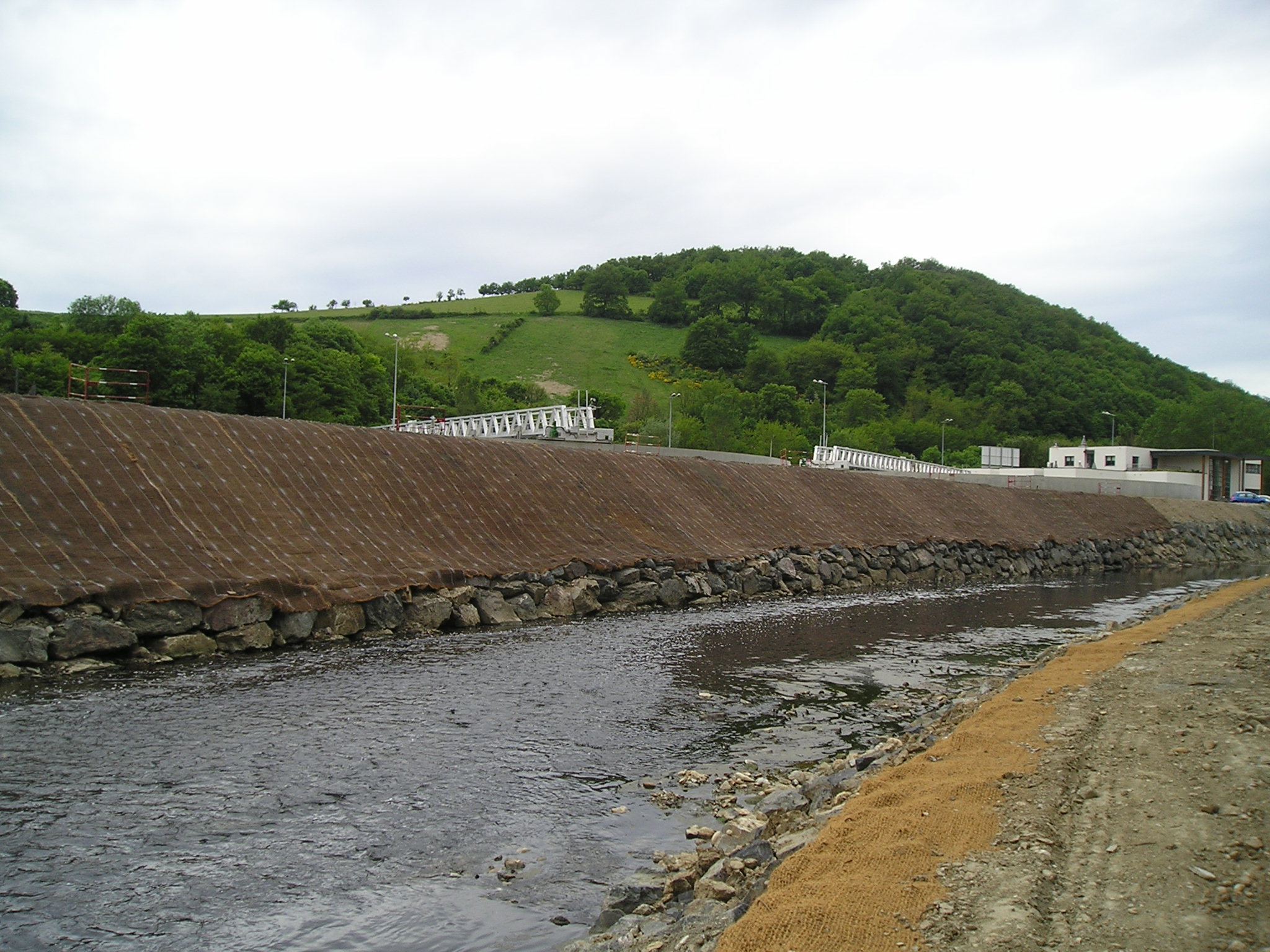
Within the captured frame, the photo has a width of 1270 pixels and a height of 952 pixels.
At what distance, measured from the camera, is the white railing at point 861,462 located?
5975cm

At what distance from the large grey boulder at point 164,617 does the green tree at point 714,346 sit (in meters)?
116

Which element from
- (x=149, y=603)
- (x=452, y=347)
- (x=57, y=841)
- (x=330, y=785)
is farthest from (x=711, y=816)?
(x=452, y=347)

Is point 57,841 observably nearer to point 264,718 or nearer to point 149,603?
point 264,718

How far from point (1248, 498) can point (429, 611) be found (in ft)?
284

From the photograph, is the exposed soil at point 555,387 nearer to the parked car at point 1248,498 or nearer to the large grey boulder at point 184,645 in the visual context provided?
the parked car at point 1248,498

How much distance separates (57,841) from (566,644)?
10954 mm

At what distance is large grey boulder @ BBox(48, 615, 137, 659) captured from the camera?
535 inches

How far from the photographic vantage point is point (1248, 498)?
82.2 meters

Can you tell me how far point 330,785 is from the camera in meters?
9.33

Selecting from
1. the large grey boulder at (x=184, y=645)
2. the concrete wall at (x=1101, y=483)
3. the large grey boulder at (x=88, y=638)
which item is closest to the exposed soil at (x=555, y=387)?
Answer: the concrete wall at (x=1101, y=483)

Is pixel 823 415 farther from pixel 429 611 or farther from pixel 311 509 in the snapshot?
pixel 429 611

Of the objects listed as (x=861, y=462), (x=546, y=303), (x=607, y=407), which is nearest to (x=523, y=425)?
(x=861, y=462)

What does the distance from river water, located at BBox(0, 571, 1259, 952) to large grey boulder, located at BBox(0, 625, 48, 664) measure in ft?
2.03

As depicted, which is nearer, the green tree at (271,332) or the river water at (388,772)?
the river water at (388,772)
